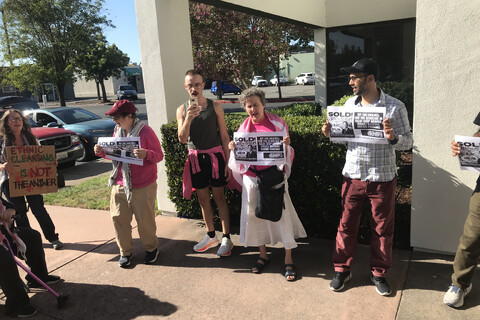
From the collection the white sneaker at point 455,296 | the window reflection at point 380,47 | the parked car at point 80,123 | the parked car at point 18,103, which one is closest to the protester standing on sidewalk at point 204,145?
the white sneaker at point 455,296

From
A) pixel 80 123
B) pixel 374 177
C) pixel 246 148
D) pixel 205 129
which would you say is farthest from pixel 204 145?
pixel 80 123

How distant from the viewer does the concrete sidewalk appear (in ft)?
10.5

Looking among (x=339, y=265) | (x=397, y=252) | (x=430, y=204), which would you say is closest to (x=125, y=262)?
(x=339, y=265)

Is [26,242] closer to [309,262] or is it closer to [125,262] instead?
[125,262]

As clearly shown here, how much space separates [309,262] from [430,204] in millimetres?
1376

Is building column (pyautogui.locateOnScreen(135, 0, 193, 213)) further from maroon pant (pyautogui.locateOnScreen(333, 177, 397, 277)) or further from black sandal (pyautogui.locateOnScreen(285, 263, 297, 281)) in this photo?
maroon pant (pyautogui.locateOnScreen(333, 177, 397, 277))

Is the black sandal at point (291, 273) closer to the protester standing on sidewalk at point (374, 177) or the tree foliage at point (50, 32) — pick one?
the protester standing on sidewalk at point (374, 177)

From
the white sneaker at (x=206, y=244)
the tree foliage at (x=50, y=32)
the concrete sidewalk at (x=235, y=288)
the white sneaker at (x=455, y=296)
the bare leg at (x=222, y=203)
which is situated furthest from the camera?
the tree foliage at (x=50, y=32)

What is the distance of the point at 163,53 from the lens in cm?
502

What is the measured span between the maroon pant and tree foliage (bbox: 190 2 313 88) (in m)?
9.15

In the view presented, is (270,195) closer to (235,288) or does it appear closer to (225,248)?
(235,288)

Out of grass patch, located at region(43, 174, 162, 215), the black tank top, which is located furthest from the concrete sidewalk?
grass patch, located at region(43, 174, 162, 215)

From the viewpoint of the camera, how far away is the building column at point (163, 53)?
4984 millimetres

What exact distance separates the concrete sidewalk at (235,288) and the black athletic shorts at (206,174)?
84cm
